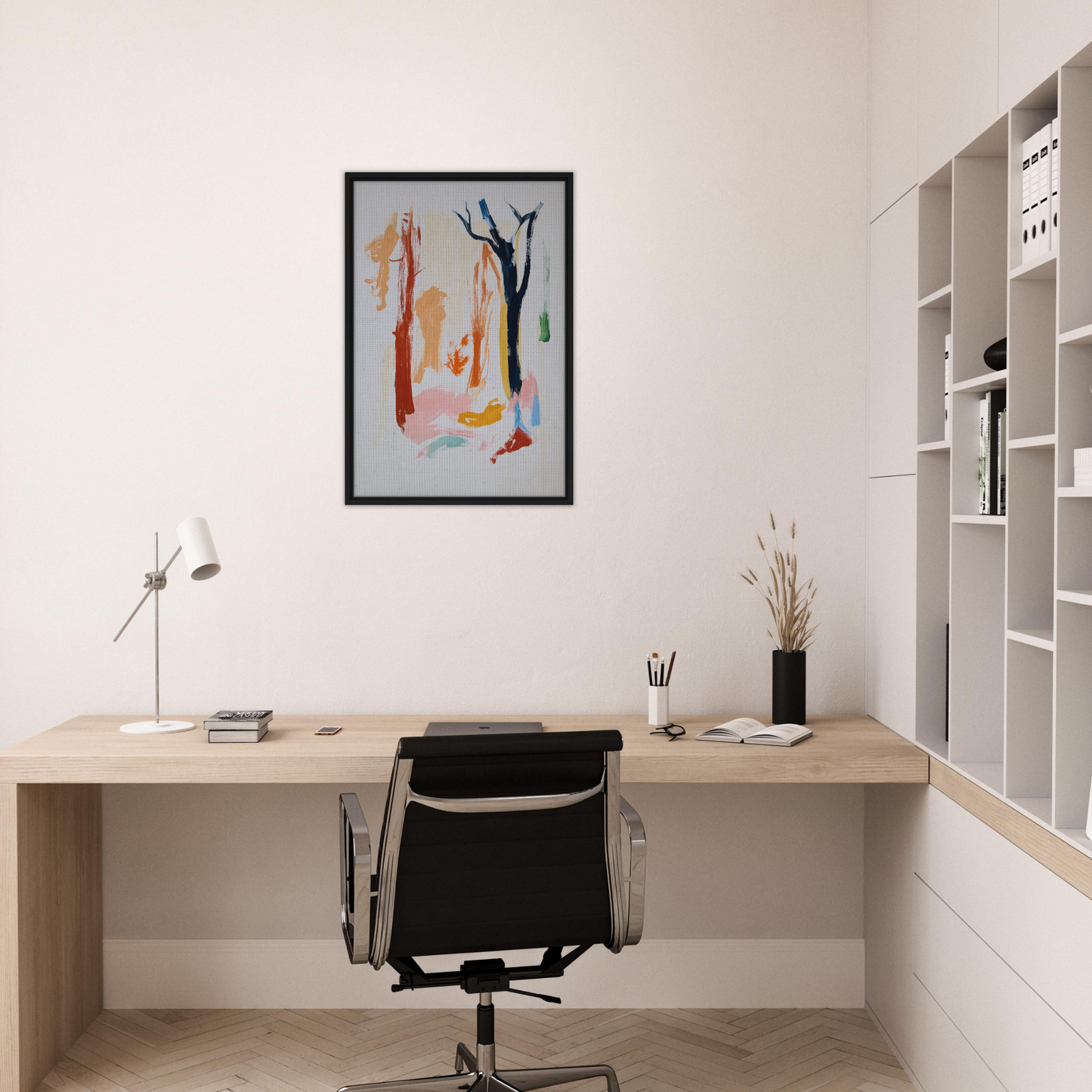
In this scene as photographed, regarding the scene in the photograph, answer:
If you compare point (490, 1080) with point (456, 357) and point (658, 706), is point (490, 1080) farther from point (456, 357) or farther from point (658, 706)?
point (456, 357)

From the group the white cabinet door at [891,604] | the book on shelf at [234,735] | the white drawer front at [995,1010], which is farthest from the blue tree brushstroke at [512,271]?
the white drawer front at [995,1010]

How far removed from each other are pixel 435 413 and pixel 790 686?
126cm

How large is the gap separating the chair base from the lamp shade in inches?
49.8

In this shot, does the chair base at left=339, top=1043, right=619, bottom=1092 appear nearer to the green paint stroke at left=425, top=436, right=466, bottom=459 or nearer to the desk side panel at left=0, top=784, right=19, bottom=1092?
the desk side panel at left=0, top=784, right=19, bottom=1092

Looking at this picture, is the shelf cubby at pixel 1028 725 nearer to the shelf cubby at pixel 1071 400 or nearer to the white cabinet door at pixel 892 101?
the shelf cubby at pixel 1071 400

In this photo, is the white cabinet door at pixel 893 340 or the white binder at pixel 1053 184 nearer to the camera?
the white binder at pixel 1053 184

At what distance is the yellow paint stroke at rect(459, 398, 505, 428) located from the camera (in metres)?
2.88

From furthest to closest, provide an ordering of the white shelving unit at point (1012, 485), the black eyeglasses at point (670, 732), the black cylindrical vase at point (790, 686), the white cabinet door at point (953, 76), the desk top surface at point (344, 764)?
the black cylindrical vase at point (790, 686), the black eyeglasses at point (670, 732), the desk top surface at point (344, 764), the white cabinet door at point (953, 76), the white shelving unit at point (1012, 485)

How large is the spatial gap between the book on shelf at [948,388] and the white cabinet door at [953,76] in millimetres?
416

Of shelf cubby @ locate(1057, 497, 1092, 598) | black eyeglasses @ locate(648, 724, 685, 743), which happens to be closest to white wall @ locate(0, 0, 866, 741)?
black eyeglasses @ locate(648, 724, 685, 743)

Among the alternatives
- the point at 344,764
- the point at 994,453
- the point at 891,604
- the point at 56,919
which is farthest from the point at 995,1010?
the point at 56,919

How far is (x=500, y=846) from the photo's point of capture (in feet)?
6.32

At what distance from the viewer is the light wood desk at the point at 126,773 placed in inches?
92.9

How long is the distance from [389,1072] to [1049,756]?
173 cm
